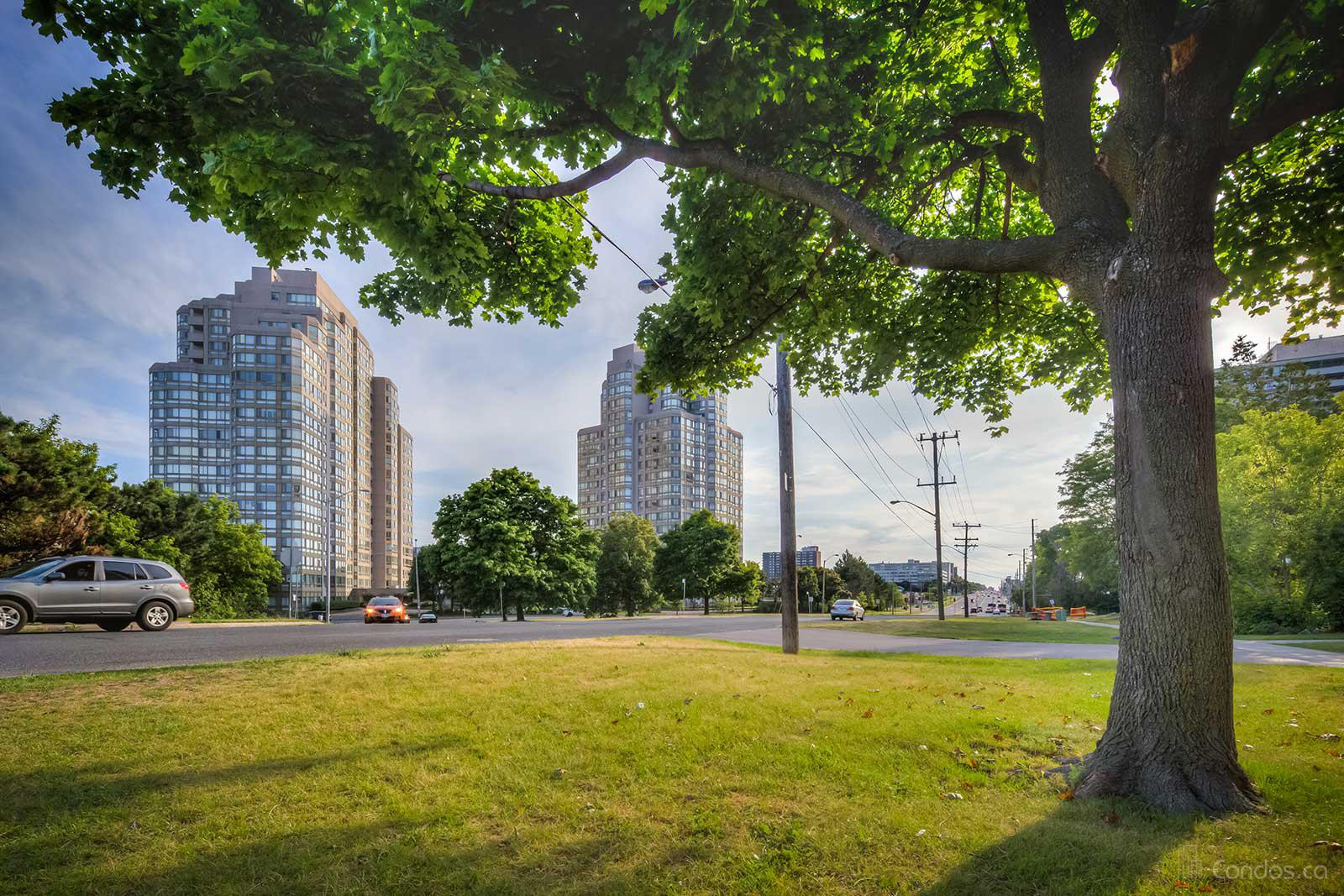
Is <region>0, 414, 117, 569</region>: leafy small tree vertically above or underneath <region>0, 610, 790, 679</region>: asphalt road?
above

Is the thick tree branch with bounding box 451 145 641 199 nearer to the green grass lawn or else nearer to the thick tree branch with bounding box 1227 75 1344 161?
the thick tree branch with bounding box 1227 75 1344 161

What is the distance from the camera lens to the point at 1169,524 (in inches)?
173

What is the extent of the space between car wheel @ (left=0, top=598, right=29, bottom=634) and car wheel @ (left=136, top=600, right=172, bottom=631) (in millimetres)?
1970

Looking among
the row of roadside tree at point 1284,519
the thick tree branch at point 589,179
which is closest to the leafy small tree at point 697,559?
the row of roadside tree at point 1284,519

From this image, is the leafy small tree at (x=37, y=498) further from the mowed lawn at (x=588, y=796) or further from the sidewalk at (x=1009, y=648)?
the sidewalk at (x=1009, y=648)

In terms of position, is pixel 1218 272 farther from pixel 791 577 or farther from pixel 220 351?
pixel 220 351

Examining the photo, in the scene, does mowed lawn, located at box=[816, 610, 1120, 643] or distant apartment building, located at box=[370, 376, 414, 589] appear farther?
distant apartment building, located at box=[370, 376, 414, 589]

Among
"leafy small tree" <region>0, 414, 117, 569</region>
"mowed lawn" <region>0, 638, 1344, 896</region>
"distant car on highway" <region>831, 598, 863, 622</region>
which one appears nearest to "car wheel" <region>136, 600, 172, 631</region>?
"mowed lawn" <region>0, 638, 1344, 896</region>

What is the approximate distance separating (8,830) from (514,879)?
266 cm

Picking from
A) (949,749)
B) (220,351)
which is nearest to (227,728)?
(949,749)

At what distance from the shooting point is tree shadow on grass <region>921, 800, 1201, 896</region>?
9.89 feet

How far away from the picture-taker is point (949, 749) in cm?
535

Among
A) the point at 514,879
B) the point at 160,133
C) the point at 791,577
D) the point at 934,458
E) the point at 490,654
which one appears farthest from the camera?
the point at 934,458

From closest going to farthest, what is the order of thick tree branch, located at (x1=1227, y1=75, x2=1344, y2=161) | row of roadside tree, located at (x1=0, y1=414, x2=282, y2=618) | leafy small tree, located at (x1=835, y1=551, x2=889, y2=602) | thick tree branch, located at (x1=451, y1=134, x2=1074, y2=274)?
thick tree branch, located at (x1=1227, y1=75, x2=1344, y2=161) < thick tree branch, located at (x1=451, y1=134, x2=1074, y2=274) < row of roadside tree, located at (x1=0, y1=414, x2=282, y2=618) < leafy small tree, located at (x1=835, y1=551, x2=889, y2=602)
